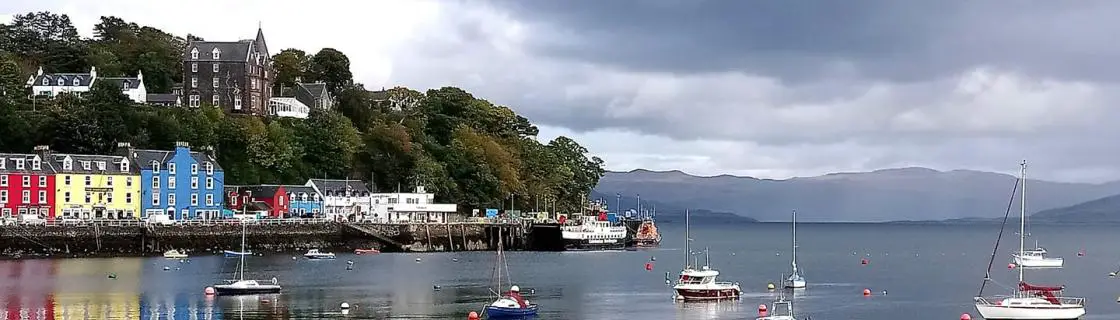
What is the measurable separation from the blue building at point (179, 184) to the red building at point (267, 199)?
A: 2.21 m

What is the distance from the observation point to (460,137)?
138750 mm

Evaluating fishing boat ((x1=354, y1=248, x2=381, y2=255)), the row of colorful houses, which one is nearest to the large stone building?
the row of colorful houses

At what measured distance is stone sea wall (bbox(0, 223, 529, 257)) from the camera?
307 feet

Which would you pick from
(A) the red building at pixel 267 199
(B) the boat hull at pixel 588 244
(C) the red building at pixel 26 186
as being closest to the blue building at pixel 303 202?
(A) the red building at pixel 267 199

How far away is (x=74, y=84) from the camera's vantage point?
429 ft

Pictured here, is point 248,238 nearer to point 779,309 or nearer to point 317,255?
point 317,255

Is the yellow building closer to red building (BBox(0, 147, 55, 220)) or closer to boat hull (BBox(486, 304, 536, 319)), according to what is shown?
red building (BBox(0, 147, 55, 220))

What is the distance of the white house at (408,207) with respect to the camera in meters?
122

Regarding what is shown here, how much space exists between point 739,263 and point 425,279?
150 feet

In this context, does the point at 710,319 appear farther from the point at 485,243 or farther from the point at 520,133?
the point at 520,133

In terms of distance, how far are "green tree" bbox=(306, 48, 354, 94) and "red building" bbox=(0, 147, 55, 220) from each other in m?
60.7

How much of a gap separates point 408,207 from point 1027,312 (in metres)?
76.8

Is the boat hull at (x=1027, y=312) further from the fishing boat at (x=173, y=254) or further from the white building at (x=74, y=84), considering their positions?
the white building at (x=74, y=84)

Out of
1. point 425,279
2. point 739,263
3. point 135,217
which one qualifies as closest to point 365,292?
point 425,279
